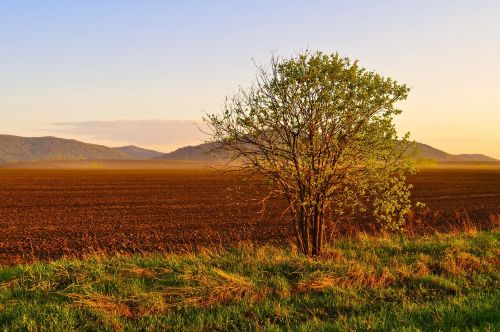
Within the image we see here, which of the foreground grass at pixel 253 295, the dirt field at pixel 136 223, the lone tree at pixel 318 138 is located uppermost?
the lone tree at pixel 318 138

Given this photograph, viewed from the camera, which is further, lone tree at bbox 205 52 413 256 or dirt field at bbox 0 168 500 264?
dirt field at bbox 0 168 500 264

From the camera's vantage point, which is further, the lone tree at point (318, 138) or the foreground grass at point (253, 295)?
the lone tree at point (318, 138)

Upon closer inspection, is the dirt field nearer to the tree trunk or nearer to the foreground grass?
the tree trunk

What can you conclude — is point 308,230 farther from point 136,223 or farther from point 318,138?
point 136,223

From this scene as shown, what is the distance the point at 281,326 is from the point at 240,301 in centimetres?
109

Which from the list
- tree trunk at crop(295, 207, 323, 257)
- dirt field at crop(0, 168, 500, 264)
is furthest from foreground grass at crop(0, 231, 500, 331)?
dirt field at crop(0, 168, 500, 264)

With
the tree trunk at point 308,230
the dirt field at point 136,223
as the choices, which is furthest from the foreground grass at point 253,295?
the dirt field at point 136,223

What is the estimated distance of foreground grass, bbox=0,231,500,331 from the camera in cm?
648

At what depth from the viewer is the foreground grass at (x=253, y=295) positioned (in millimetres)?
6484

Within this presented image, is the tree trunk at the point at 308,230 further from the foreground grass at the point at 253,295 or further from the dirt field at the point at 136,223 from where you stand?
the foreground grass at the point at 253,295

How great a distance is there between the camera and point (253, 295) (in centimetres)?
761

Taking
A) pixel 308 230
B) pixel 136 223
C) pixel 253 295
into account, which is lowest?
pixel 136 223

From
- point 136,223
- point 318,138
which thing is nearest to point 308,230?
point 318,138

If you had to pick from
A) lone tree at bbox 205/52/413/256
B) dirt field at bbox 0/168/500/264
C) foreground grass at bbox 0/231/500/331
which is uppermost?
lone tree at bbox 205/52/413/256
